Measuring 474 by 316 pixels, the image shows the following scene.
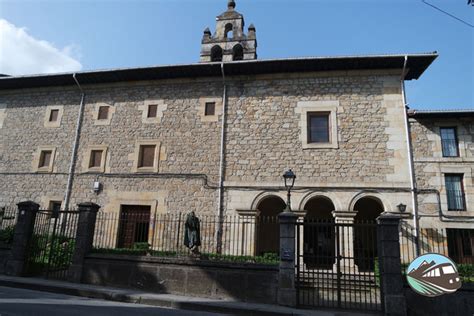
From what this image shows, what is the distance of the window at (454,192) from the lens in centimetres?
1053

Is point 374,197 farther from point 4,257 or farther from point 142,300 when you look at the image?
point 4,257

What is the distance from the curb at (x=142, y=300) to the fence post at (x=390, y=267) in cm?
192

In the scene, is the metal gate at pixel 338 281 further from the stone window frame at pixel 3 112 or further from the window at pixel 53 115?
the stone window frame at pixel 3 112

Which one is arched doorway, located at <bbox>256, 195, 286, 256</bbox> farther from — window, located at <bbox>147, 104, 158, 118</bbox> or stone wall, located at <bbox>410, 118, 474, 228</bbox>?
window, located at <bbox>147, 104, 158, 118</bbox>

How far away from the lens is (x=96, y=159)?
13180 mm

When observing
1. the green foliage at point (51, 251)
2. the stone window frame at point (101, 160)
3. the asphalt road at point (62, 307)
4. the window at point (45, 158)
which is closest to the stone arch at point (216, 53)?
the stone window frame at point (101, 160)

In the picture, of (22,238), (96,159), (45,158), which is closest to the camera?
(22,238)

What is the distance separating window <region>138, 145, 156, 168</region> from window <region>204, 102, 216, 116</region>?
Answer: 2.51 m

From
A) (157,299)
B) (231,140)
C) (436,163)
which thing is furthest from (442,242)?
(157,299)

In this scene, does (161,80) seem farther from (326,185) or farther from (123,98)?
(326,185)

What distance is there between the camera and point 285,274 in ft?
22.3

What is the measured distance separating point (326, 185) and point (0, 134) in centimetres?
1445

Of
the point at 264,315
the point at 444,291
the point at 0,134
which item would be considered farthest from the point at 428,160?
the point at 0,134

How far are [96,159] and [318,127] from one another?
8994 millimetres
